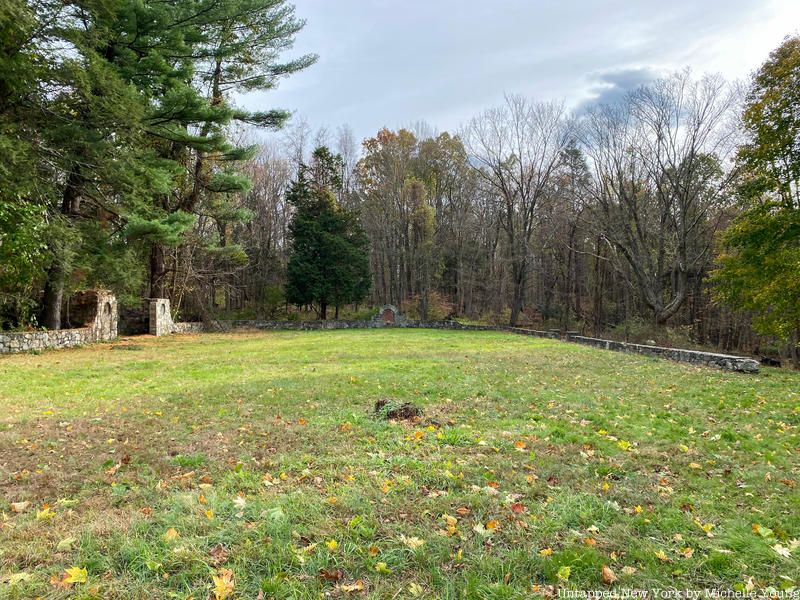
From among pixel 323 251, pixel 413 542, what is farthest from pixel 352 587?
pixel 323 251

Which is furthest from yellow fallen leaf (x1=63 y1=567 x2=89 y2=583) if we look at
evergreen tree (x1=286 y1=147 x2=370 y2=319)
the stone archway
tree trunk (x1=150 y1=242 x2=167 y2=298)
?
the stone archway

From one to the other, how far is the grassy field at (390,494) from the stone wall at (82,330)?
7.42m

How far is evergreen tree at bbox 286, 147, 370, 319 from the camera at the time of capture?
92.2 ft

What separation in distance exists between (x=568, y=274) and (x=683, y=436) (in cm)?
2649

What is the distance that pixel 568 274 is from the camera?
97.2 ft

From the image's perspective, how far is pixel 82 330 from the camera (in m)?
15.4

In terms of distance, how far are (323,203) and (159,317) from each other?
12.8m

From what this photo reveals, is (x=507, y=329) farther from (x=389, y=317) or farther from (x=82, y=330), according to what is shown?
(x=82, y=330)

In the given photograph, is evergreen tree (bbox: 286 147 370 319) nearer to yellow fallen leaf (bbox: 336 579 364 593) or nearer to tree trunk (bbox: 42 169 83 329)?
tree trunk (bbox: 42 169 83 329)

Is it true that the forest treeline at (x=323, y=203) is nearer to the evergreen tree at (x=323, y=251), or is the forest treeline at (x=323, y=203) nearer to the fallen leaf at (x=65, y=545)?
the evergreen tree at (x=323, y=251)

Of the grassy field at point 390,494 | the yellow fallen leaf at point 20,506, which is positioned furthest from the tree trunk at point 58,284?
the yellow fallen leaf at point 20,506

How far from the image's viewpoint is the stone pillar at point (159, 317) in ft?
66.3

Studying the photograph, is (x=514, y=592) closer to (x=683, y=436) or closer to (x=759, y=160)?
(x=683, y=436)

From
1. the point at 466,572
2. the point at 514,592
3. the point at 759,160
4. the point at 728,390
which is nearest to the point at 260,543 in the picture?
the point at 466,572
